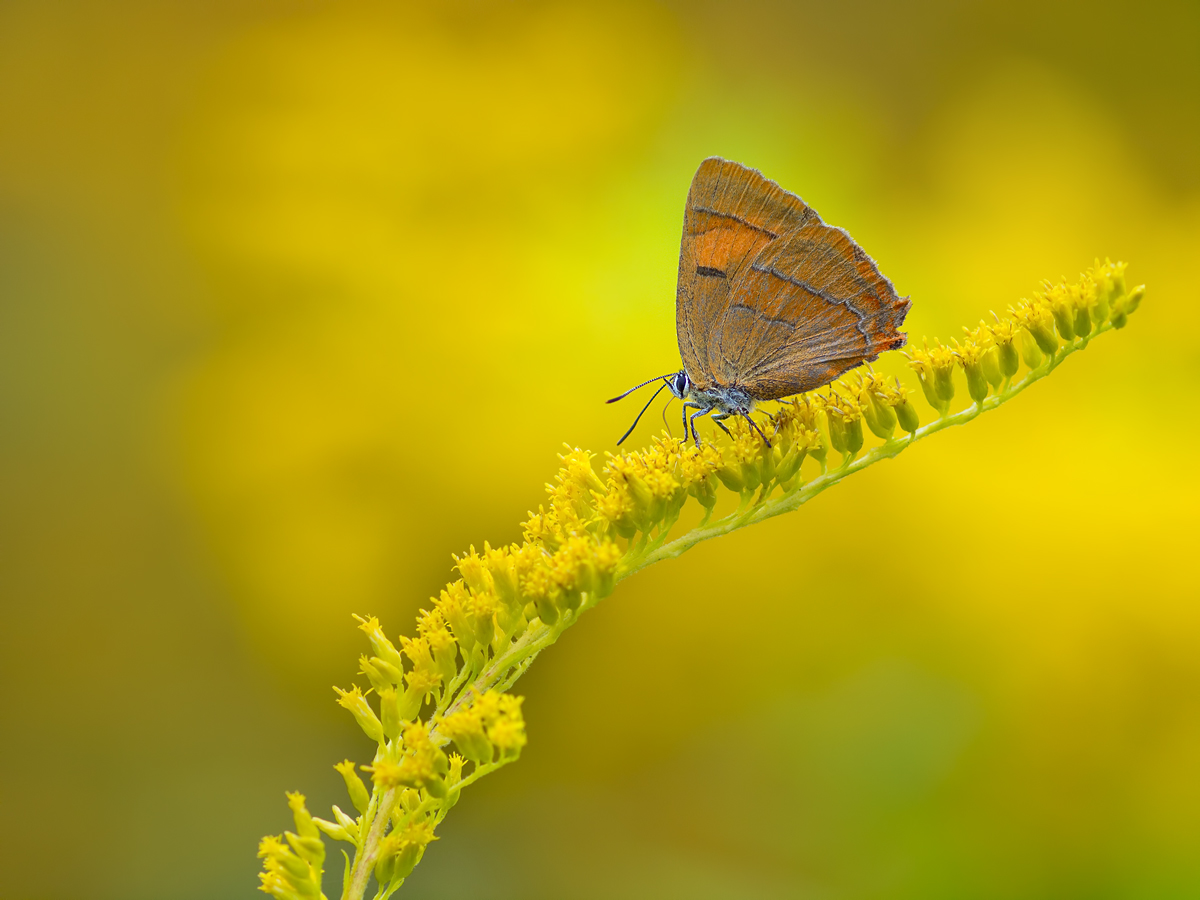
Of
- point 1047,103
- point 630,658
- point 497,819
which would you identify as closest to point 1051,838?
point 630,658

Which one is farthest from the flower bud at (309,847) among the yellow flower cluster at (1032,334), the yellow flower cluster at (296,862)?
the yellow flower cluster at (1032,334)

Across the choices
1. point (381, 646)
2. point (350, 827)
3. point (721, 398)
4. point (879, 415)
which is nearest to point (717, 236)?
point (721, 398)

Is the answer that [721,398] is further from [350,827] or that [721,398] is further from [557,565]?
[350,827]

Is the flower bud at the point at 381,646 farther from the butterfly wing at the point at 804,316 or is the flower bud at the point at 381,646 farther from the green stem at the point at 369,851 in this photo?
the butterfly wing at the point at 804,316

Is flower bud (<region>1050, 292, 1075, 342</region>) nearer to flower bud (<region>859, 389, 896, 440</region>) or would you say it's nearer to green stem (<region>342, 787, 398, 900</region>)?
flower bud (<region>859, 389, 896, 440</region>)

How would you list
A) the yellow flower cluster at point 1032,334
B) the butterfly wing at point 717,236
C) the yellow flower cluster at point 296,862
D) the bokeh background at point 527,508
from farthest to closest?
the bokeh background at point 527,508
the butterfly wing at point 717,236
the yellow flower cluster at point 1032,334
the yellow flower cluster at point 296,862

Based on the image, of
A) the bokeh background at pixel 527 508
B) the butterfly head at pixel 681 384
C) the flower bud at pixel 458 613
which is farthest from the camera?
the bokeh background at pixel 527 508

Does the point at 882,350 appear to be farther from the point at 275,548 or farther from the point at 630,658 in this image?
the point at 275,548
